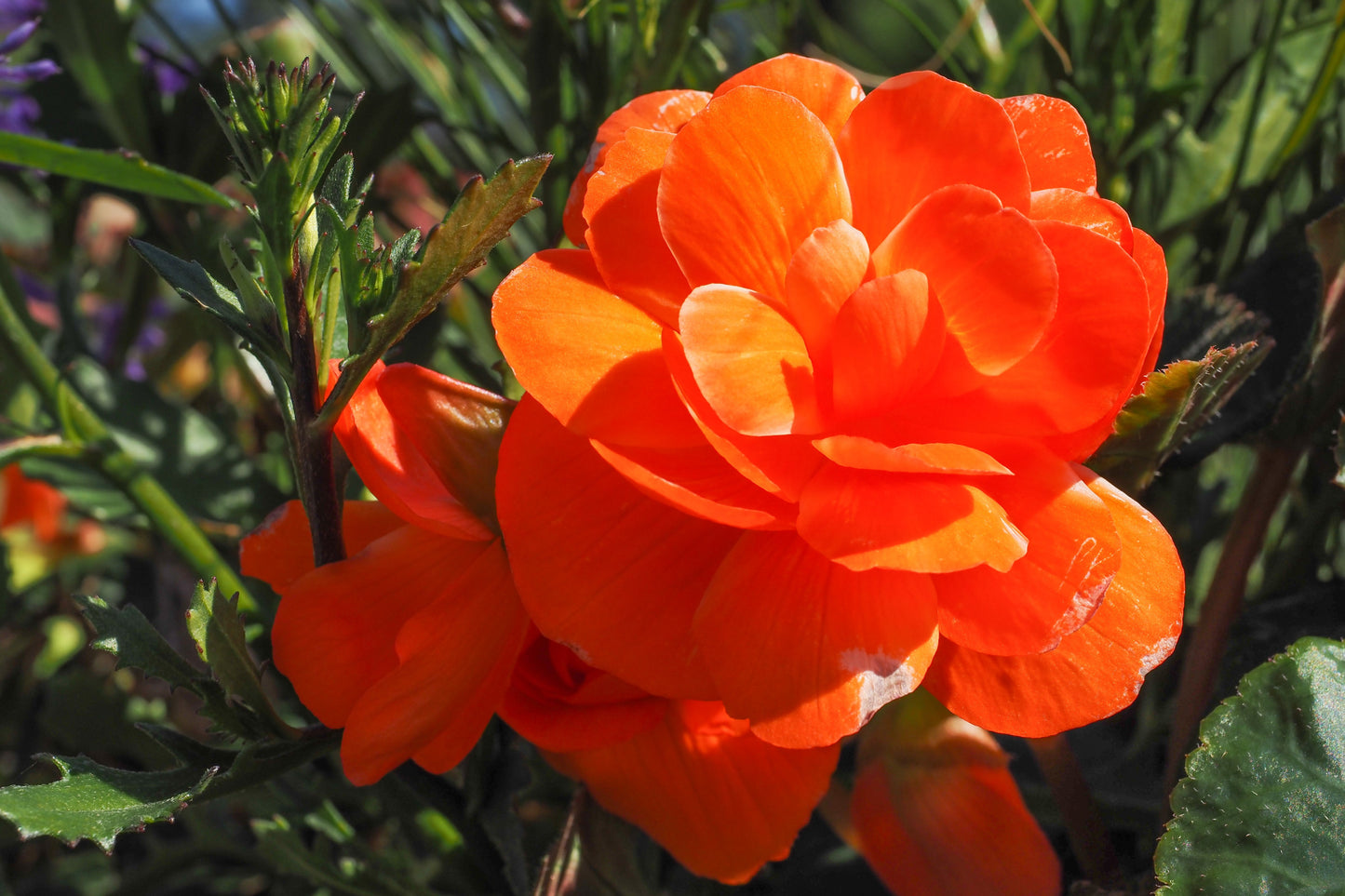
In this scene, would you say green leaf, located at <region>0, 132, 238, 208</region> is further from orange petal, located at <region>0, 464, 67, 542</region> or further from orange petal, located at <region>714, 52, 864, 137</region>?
orange petal, located at <region>0, 464, 67, 542</region>

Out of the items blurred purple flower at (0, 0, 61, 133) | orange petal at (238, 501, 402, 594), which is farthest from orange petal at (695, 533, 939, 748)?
blurred purple flower at (0, 0, 61, 133)

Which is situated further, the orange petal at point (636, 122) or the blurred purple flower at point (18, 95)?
the blurred purple flower at point (18, 95)

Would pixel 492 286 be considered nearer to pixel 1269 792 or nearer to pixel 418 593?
pixel 418 593

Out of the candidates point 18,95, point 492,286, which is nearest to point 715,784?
point 492,286

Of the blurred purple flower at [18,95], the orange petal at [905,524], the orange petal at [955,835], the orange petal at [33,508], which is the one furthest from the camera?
the orange petal at [33,508]

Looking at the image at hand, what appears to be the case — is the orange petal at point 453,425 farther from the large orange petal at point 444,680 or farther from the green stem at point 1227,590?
the green stem at point 1227,590

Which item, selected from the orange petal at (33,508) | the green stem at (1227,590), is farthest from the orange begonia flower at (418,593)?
the orange petal at (33,508)

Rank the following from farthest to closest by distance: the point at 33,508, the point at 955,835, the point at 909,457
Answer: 1. the point at 33,508
2. the point at 955,835
3. the point at 909,457
